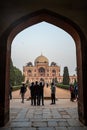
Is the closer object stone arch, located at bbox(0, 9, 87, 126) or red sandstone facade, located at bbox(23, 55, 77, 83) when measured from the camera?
stone arch, located at bbox(0, 9, 87, 126)

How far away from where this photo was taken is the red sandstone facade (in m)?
77.8

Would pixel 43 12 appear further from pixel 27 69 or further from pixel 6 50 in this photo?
pixel 27 69

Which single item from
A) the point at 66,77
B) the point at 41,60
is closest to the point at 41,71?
the point at 41,60

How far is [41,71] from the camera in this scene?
265ft

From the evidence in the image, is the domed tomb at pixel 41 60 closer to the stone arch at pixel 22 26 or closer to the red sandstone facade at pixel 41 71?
the red sandstone facade at pixel 41 71

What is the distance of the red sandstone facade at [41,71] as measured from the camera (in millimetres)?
77750

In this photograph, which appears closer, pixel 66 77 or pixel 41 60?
pixel 66 77

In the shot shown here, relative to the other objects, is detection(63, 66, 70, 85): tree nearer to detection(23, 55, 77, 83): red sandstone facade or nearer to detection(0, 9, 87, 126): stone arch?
detection(23, 55, 77, 83): red sandstone facade

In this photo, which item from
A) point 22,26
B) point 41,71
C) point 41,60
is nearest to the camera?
point 22,26

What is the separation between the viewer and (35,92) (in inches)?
456

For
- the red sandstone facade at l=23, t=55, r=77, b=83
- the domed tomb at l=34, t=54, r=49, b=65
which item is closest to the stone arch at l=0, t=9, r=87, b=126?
the domed tomb at l=34, t=54, r=49, b=65

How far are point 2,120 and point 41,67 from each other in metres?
73.1

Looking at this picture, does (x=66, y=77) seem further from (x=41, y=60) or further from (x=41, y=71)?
(x=41, y=71)

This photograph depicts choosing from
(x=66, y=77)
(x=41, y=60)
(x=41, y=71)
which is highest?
(x=41, y=60)
